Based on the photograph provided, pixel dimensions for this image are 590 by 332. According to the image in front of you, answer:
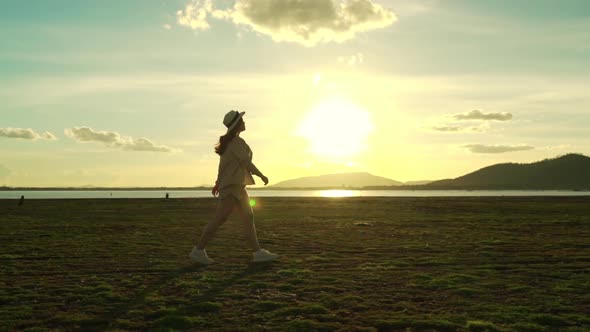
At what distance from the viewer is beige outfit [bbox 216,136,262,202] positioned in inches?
413

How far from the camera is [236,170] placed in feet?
34.6

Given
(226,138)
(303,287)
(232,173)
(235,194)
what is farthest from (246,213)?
(303,287)

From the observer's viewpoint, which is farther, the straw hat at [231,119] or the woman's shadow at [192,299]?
the straw hat at [231,119]

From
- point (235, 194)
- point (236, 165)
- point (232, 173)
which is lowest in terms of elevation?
point (235, 194)

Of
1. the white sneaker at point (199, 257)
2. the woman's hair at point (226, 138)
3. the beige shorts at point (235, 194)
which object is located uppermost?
the woman's hair at point (226, 138)

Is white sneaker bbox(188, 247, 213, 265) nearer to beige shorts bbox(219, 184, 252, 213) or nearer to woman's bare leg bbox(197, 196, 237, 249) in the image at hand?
woman's bare leg bbox(197, 196, 237, 249)

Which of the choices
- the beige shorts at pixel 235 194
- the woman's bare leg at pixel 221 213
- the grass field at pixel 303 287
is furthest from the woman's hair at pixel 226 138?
the grass field at pixel 303 287

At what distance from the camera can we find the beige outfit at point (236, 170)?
10.5 meters

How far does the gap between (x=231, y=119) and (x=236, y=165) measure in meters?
0.97

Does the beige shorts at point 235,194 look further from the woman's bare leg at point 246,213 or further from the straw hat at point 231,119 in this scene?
the straw hat at point 231,119

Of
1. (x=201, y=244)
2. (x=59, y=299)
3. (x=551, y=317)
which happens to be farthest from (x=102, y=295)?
(x=551, y=317)

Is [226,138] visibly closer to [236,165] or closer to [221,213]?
[236,165]

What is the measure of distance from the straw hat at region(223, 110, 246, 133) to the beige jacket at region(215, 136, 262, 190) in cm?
28

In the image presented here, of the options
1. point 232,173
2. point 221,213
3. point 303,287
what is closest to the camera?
point 303,287
